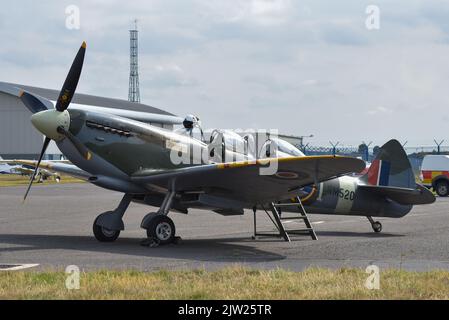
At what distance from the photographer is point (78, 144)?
12.0 metres

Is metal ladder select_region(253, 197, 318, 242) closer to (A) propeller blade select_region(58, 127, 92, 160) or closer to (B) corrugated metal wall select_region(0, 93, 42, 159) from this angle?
(A) propeller blade select_region(58, 127, 92, 160)

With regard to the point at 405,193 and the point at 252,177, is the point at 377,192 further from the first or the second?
the point at 252,177

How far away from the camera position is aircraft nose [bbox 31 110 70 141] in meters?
11.7

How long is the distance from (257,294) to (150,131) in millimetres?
6384

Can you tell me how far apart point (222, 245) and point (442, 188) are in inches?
889

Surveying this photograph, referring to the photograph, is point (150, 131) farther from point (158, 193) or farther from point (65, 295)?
point (65, 295)

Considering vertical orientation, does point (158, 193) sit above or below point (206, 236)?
above

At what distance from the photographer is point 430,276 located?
7.86 metres

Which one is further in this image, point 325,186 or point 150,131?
point 325,186

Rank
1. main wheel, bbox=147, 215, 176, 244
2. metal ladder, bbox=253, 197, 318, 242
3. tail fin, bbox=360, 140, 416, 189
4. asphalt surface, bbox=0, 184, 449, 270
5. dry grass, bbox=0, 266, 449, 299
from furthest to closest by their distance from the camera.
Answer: tail fin, bbox=360, 140, 416, 189
metal ladder, bbox=253, 197, 318, 242
main wheel, bbox=147, 215, 176, 244
asphalt surface, bbox=0, 184, 449, 270
dry grass, bbox=0, 266, 449, 299

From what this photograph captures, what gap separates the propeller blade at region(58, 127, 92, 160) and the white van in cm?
2367

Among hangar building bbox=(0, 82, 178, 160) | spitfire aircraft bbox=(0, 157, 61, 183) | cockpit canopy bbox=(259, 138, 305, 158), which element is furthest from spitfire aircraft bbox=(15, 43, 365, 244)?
hangar building bbox=(0, 82, 178, 160)
